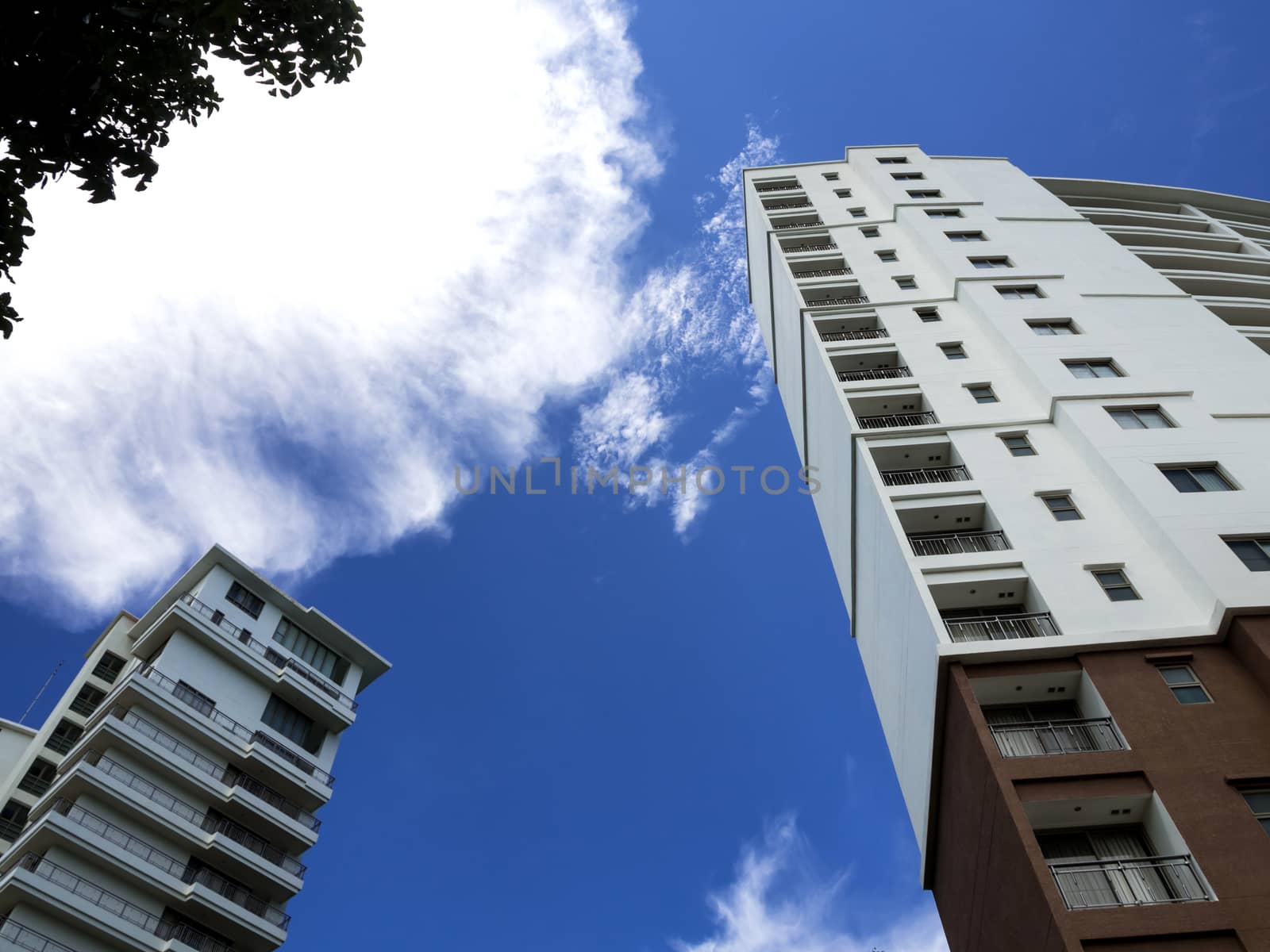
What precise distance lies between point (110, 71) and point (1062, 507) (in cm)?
2414

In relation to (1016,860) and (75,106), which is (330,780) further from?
(75,106)

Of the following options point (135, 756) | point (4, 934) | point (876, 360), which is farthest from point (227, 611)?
point (876, 360)

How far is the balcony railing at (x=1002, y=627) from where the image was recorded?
71.2 ft

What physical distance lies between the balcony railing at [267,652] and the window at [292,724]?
149 centimetres

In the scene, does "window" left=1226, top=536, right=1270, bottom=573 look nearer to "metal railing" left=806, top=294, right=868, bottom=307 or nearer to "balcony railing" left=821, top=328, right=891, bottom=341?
"balcony railing" left=821, top=328, right=891, bottom=341

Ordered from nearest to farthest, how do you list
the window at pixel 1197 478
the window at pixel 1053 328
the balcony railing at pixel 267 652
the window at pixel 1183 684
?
the window at pixel 1183 684 < the window at pixel 1197 478 < the window at pixel 1053 328 < the balcony railing at pixel 267 652

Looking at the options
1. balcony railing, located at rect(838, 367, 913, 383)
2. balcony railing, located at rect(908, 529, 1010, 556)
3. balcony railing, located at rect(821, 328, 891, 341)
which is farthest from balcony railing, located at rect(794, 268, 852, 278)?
balcony railing, located at rect(908, 529, 1010, 556)

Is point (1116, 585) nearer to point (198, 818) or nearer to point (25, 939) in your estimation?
point (198, 818)

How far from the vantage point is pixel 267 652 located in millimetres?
42188

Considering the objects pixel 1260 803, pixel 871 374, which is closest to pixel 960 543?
pixel 1260 803

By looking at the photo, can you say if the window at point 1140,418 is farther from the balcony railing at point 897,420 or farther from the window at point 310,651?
the window at point 310,651

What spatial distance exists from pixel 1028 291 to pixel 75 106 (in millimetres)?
34455

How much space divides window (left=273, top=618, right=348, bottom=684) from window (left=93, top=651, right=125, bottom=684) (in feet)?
24.1

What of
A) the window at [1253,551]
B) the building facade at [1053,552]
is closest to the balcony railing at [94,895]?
the building facade at [1053,552]
